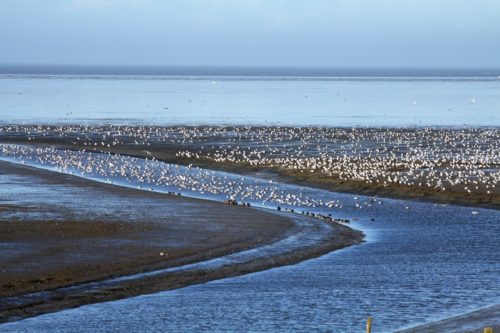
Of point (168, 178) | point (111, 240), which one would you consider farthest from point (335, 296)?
point (168, 178)

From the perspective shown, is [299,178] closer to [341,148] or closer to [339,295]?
[341,148]

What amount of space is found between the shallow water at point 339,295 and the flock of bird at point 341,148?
39.0ft

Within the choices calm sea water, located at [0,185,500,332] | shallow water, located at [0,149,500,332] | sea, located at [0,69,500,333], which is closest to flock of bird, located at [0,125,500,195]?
sea, located at [0,69,500,333]

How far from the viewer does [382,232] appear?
30.8 meters

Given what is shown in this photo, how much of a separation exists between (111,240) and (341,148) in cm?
3279

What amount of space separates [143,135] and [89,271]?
151 ft

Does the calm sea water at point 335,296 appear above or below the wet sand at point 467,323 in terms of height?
below

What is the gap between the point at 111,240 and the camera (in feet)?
89.8

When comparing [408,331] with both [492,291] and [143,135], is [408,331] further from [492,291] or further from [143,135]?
[143,135]

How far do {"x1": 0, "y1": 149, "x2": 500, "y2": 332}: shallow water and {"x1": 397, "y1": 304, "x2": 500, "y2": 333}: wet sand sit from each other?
0.62m

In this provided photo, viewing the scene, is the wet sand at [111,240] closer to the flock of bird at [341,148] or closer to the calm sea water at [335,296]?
the calm sea water at [335,296]

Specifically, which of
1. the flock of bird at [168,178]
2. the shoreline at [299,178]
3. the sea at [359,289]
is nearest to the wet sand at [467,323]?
the sea at [359,289]

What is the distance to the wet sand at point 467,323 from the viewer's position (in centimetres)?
1800

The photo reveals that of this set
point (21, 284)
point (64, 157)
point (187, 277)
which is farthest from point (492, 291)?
point (64, 157)
